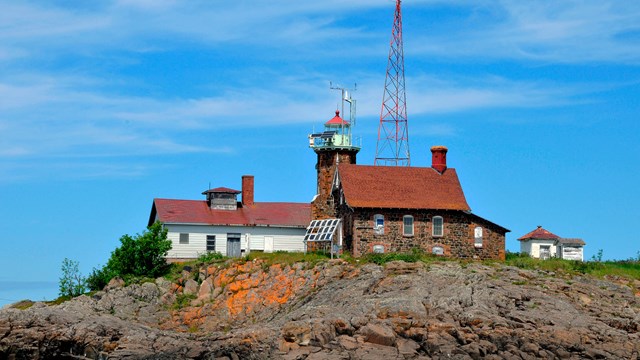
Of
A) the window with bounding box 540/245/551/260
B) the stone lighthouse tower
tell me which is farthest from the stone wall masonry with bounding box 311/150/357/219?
the window with bounding box 540/245/551/260

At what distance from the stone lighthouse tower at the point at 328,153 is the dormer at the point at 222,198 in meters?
4.64

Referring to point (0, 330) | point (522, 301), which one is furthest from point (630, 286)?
point (0, 330)

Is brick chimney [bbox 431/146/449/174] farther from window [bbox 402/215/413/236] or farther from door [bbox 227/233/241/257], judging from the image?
door [bbox 227/233/241/257]

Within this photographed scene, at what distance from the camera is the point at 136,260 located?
189ft

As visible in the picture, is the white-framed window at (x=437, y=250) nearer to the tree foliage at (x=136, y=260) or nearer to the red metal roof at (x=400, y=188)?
the red metal roof at (x=400, y=188)

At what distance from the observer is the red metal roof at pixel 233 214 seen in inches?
2432

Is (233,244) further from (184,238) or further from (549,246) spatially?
(549,246)

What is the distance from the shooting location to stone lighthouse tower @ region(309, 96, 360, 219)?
6356 cm

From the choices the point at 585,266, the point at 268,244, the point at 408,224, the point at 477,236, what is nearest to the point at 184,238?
the point at 268,244

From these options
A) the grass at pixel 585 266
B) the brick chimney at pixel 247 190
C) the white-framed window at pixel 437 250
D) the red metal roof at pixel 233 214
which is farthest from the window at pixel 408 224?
the brick chimney at pixel 247 190

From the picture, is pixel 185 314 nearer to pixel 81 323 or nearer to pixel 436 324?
pixel 81 323

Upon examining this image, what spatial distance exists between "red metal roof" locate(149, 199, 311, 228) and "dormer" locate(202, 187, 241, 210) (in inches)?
12.9

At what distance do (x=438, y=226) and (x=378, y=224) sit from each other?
11.2 feet

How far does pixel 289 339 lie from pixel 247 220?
22.1 metres
